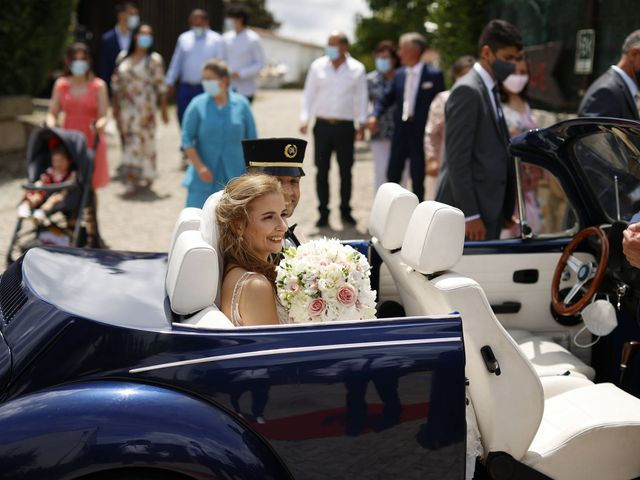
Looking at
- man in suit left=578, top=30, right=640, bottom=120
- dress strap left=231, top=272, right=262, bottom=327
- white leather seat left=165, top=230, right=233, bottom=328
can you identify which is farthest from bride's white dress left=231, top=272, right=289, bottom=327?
man in suit left=578, top=30, right=640, bottom=120

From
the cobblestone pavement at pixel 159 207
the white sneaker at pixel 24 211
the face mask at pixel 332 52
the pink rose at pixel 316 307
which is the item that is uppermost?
the face mask at pixel 332 52

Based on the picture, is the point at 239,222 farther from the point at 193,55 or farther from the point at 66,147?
the point at 193,55

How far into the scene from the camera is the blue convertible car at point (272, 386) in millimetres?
2527

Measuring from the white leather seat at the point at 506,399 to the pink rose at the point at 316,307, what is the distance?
421 millimetres

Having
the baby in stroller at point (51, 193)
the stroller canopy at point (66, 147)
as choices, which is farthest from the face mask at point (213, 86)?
the baby in stroller at point (51, 193)

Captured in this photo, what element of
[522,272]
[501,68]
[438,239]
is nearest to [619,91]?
[501,68]

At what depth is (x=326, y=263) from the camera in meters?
3.07

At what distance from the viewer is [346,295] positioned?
3014 millimetres

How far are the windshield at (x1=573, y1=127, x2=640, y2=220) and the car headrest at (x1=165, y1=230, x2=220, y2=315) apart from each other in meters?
2.04

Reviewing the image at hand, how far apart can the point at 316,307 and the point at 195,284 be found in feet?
1.46

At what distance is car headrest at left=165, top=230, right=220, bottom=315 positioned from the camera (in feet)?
9.41

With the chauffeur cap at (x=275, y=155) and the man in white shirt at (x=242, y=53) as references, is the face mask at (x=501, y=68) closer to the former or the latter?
the chauffeur cap at (x=275, y=155)

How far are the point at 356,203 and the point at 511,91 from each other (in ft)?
15.2

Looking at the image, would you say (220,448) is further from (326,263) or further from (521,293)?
(521,293)
